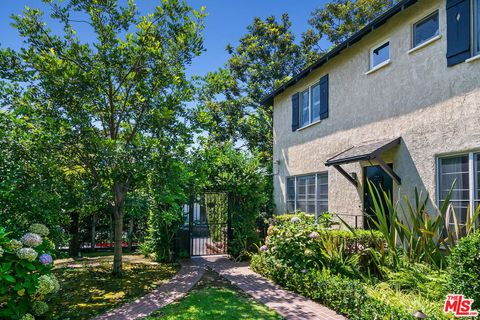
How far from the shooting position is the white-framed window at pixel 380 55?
9.77m

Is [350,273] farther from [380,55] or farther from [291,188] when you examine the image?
[291,188]

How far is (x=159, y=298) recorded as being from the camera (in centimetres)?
773

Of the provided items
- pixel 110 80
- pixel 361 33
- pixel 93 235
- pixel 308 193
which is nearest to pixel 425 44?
pixel 361 33

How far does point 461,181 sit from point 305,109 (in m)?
7.41

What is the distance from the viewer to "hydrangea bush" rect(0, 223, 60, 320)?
5.42 m

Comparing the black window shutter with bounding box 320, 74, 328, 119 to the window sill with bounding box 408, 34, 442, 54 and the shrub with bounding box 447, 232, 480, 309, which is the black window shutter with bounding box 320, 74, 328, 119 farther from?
the shrub with bounding box 447, 232, 480, 309

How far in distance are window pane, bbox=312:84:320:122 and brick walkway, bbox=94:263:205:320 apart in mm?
7263

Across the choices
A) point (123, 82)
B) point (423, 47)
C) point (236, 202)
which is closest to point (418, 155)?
point (423, 47)

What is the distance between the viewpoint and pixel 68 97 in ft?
28.9

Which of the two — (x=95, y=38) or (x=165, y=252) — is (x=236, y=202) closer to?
(x=165, y=252)

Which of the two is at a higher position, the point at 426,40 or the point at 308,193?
the point at 426,40

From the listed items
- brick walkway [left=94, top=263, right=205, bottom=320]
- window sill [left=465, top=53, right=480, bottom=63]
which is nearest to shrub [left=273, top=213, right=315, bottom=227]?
brick walkway [left=94, top=263, right=205, bottom=320]

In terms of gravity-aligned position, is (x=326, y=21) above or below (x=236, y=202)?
above

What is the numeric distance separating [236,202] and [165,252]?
10.8 ft
